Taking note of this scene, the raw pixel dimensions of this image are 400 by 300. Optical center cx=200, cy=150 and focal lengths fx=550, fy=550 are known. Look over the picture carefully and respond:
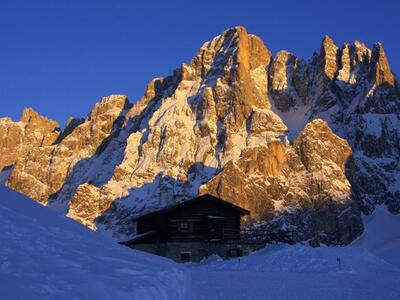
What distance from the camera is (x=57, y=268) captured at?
6.41 m

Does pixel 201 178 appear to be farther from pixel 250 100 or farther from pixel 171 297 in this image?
pixel 171 297

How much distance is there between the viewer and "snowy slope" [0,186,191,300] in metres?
5.46

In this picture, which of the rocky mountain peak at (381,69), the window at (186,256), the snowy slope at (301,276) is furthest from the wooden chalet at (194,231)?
the rocky mountain peak at (381,69)

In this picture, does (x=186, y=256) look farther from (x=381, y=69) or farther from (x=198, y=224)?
(x=381, y=69)

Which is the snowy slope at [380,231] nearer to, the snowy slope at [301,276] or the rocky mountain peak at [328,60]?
the rocky mountain peak at [328,60]

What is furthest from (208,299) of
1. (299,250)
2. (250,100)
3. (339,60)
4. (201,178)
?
(339,60)

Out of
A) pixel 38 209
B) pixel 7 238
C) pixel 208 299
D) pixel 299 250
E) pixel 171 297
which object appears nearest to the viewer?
pixel 7 238

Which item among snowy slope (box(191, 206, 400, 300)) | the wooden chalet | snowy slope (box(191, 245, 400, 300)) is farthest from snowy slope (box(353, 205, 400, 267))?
snowy slope (box(191, 245, 400, 300))

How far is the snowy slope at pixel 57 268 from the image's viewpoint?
546 cm

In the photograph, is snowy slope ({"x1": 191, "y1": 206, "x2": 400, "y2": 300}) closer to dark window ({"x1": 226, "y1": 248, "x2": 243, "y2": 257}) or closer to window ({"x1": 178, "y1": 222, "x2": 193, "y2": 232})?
dark window ({"x1": 226, "y1": 248, "x2": 243, "y2": 257})

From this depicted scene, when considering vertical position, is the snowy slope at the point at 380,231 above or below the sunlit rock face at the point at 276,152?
below

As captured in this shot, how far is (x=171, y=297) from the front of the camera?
27.1 ft

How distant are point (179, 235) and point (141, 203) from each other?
122157 mm

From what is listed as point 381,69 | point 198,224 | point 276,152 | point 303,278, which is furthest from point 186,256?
point 381,69
